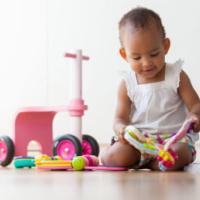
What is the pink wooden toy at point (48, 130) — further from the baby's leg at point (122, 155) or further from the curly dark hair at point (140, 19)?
the curly dark hair at point (140, 19)

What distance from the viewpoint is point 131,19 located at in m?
1.32

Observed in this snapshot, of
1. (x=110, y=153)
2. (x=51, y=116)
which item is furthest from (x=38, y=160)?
(x=51, y=116)

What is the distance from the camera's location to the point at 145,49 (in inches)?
50.8

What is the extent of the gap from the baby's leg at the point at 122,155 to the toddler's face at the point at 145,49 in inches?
6.9

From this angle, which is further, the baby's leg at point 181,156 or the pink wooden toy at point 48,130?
the pink wooden toy at point 48,130

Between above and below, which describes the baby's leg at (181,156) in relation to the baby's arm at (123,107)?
below

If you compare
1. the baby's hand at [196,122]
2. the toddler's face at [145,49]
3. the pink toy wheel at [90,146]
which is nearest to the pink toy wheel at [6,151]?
the pink toy wheel at [90,146]

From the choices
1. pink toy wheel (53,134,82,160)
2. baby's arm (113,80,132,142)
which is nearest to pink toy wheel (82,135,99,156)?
pink toy wheel (53,134,82,160)

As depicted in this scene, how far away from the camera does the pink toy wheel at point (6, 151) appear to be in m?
1.57

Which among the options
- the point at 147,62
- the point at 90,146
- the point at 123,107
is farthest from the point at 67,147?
the point at 147,62

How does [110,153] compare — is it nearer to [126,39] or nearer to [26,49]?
[126,39]

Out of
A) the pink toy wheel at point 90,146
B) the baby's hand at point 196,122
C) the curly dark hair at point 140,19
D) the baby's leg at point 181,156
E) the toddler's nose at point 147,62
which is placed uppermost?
the curly dark hair at point 140,19

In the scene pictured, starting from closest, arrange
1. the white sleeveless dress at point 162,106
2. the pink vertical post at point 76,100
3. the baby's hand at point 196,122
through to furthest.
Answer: the baby's hand at point 196,122 < the white sleeveless dress at point 162,106 < the pink vertical post at point 76,100

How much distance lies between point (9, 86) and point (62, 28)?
40 centimetres
